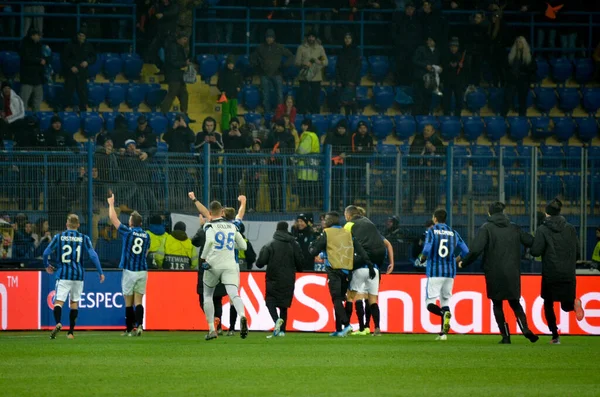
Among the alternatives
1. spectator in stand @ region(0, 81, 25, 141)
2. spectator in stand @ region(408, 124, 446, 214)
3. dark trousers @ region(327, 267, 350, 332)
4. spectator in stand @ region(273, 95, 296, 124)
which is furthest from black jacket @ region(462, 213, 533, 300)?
spectator in stand @ region(0, 81, 25, 141)

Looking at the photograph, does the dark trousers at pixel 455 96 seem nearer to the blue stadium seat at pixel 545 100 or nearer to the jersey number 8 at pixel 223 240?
the blue stadium seat at pixel 545 100

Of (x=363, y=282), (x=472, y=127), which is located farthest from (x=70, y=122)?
(x=363, y=282)

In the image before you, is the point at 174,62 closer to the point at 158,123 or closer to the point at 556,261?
the point at 158,123

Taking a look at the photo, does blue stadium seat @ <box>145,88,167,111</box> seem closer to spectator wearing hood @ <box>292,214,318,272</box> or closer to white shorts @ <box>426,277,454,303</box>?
spectator wearing hood @ <box>292,214,318,272</box>

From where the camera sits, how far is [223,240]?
1595 cm

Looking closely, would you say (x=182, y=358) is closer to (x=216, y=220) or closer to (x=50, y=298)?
(x=216, y=220)

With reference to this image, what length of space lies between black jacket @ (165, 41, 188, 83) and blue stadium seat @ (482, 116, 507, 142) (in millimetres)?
7559

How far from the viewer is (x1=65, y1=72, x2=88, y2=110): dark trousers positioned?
87.5 feet

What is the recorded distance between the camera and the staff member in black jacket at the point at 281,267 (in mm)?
17734

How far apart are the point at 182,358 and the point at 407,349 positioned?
3.09 meters

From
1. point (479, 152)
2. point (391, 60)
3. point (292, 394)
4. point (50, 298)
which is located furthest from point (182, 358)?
point (391, 60)

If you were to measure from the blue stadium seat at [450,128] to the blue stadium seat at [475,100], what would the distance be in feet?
4.52

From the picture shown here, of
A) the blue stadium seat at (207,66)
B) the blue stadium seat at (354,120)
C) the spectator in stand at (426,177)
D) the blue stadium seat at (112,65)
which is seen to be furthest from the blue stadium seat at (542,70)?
the blue stadium seat at (112,65)

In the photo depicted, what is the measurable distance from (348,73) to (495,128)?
3.90m
